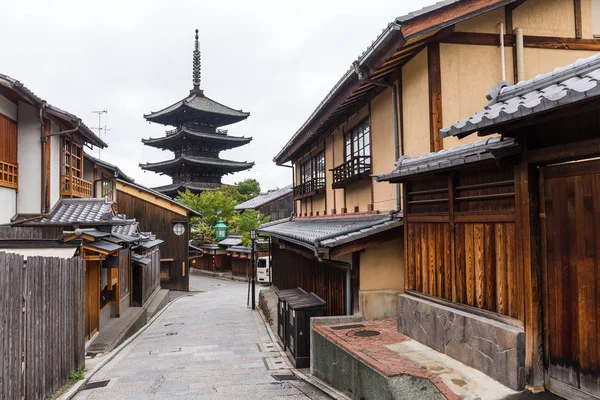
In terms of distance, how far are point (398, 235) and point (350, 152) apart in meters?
4.33

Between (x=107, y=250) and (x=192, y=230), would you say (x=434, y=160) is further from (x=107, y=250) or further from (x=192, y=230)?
(x=192, y=230)

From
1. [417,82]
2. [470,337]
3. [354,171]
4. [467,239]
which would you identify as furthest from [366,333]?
[417,82]

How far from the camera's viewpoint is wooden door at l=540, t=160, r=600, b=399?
4.23m

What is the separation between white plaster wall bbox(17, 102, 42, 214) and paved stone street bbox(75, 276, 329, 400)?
580 centimetres

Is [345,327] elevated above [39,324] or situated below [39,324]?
below

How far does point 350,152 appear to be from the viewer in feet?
40.5

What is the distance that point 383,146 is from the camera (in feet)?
32.5

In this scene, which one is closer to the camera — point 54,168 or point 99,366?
point 99,366

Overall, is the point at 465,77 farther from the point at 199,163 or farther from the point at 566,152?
the point at 199,163

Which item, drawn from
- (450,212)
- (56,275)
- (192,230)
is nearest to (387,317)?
(450,212)

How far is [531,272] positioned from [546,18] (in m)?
6.30

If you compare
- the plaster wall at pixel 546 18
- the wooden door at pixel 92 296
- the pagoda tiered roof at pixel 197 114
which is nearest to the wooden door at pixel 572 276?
the plaster wall at pixel 546 18

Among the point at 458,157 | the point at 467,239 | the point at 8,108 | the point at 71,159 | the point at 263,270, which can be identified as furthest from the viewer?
the point at 263,270

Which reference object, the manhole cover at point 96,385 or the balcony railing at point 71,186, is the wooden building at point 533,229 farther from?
the balcony railing at point 71,186
